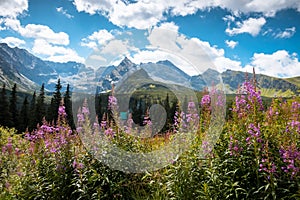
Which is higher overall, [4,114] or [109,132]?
[109,132]

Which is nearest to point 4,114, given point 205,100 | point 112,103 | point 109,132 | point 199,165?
point 112,103

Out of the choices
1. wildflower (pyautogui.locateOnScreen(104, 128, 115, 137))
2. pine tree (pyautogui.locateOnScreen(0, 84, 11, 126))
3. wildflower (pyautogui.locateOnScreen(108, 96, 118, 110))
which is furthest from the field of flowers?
pine tree (pyautogui.locateOnScreen(0, 84, 11, 126))

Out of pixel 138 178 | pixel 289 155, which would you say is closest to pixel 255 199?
pixel 289 155

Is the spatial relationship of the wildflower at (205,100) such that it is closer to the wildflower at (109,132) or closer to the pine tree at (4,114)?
the wildflower at (109,132)

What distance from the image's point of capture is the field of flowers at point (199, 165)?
3996 mm

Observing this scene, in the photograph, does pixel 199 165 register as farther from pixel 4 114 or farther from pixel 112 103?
pixel 4 114

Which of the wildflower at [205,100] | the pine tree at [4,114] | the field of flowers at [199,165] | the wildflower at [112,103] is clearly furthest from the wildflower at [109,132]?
the pine tree at [4,114]

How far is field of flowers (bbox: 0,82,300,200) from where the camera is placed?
3996mm

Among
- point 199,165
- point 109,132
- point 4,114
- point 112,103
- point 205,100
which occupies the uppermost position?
point 205,100

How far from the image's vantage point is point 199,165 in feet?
15.1

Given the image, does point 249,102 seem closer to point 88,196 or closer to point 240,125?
point 240,125

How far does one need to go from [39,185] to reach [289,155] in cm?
450

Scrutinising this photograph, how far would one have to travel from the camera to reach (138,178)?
5785 mm

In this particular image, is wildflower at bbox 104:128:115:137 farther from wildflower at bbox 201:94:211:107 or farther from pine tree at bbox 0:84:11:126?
pine tree at bbox 0:84:11:126
